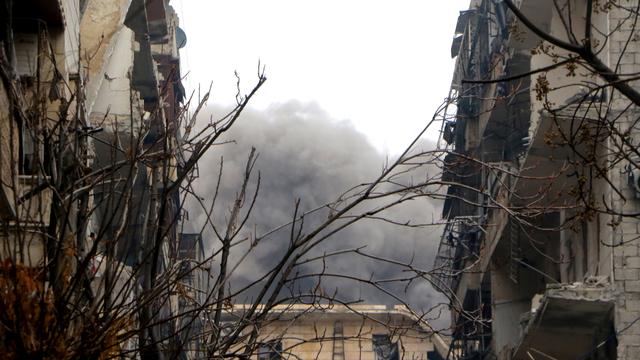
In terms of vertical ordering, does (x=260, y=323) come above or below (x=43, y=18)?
below

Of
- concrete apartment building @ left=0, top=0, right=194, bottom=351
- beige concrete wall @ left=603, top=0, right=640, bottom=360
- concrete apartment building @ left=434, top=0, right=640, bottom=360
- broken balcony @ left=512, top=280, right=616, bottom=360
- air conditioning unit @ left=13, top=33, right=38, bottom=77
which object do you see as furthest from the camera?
broken balcony @ left=512, top=280, right=616, bottom=360

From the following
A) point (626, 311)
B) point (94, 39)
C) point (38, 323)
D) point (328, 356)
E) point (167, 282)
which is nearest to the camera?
point (38, 323)

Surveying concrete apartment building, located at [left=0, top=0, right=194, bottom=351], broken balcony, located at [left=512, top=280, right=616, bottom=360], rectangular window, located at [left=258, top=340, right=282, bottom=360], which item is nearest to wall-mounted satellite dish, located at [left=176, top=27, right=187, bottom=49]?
concrete apartment building, located at [left=0, top=0, right=194, bottom=351]

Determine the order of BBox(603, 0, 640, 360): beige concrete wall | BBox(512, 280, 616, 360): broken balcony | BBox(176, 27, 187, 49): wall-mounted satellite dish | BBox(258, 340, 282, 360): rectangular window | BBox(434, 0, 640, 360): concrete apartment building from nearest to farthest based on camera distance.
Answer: BBox(258, 340, 282, 360): rectangular window → BBox(434, 0, 640, 360): concrete apartment building → BBox(603, 0, 640, 360): beige concrete wall → BBox(512, 280, 616, 360): broken balcony → BBox(176, 27, 187, 49): wall-mounted satellite dish

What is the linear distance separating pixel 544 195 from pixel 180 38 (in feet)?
114

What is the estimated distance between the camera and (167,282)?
36.6ft

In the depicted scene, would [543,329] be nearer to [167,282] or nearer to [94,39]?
[94,39]

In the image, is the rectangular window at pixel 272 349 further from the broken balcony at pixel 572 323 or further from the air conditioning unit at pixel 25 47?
the broken balcony at pixel 572 323

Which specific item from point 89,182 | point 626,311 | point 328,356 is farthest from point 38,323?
point 328,356

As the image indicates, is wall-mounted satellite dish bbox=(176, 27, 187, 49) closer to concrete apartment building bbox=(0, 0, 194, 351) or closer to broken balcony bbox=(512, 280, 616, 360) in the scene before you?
concrete apartment building bbox=(0, 0, 194, 351)

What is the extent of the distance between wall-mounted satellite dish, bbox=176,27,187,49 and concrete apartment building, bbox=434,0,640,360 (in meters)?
8.19

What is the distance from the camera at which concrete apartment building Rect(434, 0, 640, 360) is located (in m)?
14.8

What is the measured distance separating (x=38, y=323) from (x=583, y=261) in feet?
63.5

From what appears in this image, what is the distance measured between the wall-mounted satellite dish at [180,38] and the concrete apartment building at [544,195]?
8193mm
